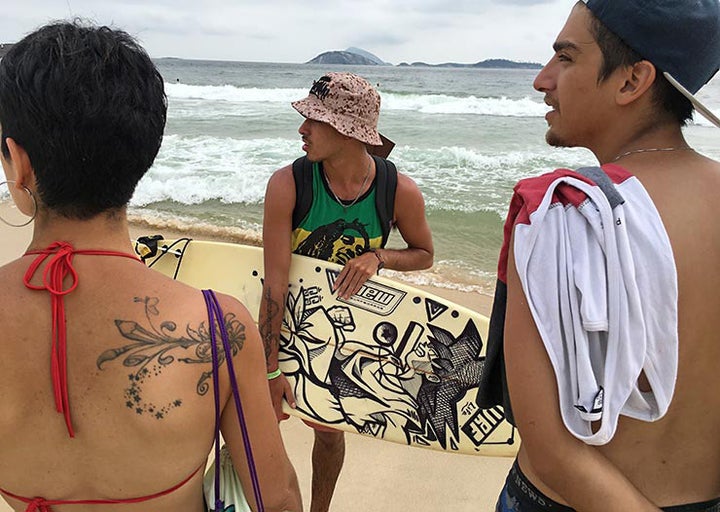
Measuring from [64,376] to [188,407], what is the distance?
22cm

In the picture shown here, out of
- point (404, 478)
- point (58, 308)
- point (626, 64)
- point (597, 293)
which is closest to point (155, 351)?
point (58, 308)

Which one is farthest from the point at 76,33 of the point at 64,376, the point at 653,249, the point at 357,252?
the point at 357,252

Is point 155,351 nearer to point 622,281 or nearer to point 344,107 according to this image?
point 622,281

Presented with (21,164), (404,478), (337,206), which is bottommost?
(404,478)

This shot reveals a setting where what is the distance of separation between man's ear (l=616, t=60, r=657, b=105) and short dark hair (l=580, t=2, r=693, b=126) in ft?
0.04

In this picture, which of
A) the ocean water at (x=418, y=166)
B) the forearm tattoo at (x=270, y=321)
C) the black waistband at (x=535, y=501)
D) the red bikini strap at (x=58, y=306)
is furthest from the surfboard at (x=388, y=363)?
the ocean water at (x=418, y=166)

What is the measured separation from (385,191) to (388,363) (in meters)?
0.92

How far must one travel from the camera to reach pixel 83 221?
42.9 inches

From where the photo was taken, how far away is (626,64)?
1.10 meters

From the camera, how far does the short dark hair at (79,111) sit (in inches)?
39.6

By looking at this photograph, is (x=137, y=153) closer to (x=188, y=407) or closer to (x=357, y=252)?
(x=188, y=407)

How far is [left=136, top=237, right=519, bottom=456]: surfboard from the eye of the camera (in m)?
2.71

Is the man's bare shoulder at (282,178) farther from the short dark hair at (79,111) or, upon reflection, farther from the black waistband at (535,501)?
the black waistband at (535,501)

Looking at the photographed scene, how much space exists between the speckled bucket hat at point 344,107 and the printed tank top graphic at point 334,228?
20 cm
